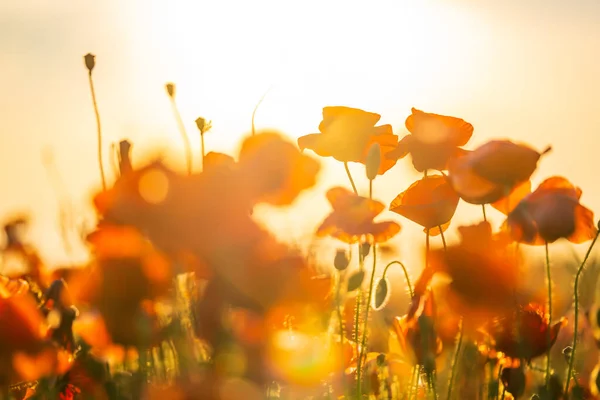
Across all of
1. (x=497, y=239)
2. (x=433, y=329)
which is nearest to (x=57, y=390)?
(x=433, y=329)

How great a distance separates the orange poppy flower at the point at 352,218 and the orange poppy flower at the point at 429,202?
0.55 feet

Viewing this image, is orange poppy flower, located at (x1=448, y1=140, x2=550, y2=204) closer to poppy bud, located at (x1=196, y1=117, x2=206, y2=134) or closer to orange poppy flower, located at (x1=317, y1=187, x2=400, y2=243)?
orange poppy flower, located at (x1=317, y1=187, x2=400, y2=243)

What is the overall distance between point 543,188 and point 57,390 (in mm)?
1098

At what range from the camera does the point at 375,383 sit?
2533 millimetres

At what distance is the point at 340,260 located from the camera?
6.55 feet

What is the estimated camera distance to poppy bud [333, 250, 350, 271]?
1985mm

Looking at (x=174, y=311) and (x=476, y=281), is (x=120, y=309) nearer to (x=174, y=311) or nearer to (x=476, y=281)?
(x=174, y=311)

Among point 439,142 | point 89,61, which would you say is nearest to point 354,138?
point 439,142

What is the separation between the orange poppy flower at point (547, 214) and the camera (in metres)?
1.82

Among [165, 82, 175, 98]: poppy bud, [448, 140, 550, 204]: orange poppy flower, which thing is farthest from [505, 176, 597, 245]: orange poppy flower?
[165, 82, 175, 98]: poppy bud

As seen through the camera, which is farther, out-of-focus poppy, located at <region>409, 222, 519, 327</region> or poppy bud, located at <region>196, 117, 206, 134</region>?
out-of-focus poppy, located at <region>409, 222, 519, 327</region>

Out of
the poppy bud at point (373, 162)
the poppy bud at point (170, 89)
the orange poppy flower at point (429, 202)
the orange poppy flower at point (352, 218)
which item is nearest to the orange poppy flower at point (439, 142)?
the orange poppy flower at point (429, 202)

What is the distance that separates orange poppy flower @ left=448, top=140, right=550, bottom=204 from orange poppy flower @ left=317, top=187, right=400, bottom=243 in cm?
19

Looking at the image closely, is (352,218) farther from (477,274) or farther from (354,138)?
(354,138)
